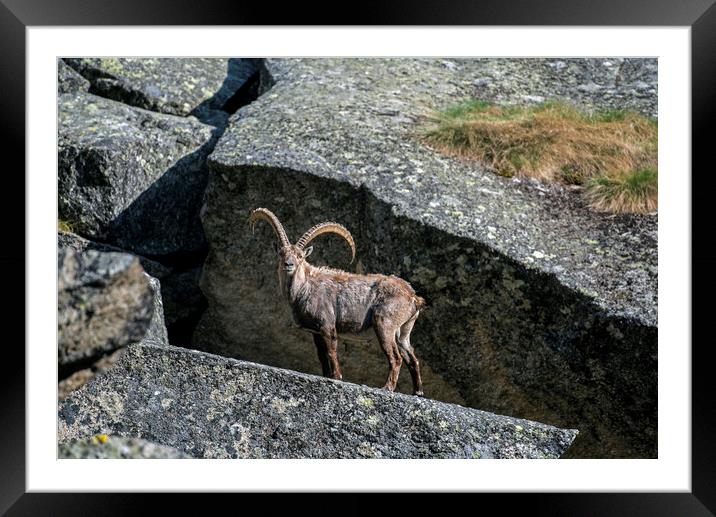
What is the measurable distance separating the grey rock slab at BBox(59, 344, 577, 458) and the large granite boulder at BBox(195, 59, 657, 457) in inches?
85.5

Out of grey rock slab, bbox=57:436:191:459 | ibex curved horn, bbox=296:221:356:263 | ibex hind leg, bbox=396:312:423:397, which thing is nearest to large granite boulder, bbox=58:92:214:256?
ibex curved horn, bbox=296:221:356:263

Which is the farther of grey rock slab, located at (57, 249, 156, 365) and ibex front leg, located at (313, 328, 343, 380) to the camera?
ibex front leg, located at (313, 328, 343, 380)

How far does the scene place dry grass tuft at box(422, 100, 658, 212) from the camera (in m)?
15.9

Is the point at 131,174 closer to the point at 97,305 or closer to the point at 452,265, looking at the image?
the point at 452,265

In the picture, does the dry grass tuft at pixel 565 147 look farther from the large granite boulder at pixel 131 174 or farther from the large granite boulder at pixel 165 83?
the large granite boulder at pixel 165 83

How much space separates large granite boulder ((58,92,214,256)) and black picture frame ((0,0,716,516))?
571 centimetres

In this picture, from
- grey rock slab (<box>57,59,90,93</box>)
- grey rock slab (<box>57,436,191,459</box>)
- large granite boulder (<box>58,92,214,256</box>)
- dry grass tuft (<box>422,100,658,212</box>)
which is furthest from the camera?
grey rock slab (<box>57,59,90,93</box>)

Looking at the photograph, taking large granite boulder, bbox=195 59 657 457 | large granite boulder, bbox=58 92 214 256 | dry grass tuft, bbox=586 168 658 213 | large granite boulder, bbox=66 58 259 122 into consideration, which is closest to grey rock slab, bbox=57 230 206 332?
large granite boulder, bbox=58 92 214 256

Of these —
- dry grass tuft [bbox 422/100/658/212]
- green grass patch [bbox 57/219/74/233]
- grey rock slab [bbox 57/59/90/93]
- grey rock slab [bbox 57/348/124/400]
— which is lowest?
grey rock slab [bbox 57/348/124/400]

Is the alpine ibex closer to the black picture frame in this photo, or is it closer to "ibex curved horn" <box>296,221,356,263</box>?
"ibex curved horn" <box>296,221,356,263</box>

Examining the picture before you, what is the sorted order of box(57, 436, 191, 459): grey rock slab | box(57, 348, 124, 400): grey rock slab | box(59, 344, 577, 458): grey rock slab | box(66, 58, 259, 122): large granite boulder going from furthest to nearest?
box(66, 58, 259, 122): large granite boulder
box(59, 344, 577, 458): grey rock slab
box(57, 348, 124, 400): grey rock slab
box(57, 436, 191, 459): grey rock slab

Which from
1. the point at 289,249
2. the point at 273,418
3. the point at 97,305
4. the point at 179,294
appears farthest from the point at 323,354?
the point at 97,305

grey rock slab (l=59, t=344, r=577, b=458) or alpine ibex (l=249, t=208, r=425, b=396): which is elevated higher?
alpine ibex (l=249, t=208, r=425, b=396)
